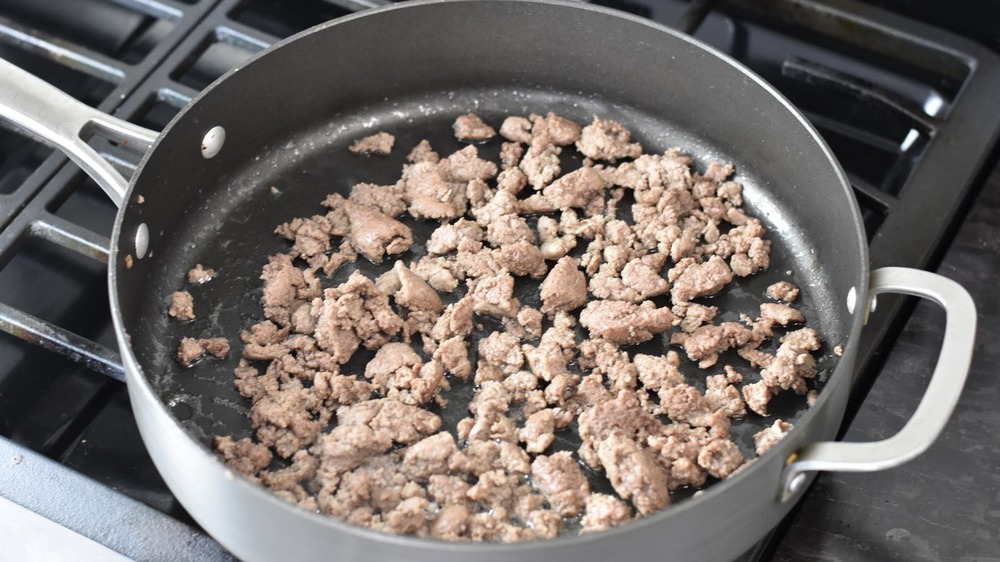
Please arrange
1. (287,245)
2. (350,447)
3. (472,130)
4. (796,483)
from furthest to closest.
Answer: (472,130)
(287,245)
(350,447)
(796,483)

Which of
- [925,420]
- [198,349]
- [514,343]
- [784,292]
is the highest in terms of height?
[925,420]

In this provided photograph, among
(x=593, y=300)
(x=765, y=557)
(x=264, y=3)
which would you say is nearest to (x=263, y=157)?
(x=264, y=3)

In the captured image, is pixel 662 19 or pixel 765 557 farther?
pixel 662 19

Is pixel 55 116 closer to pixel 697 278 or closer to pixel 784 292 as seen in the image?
pixel 697 278

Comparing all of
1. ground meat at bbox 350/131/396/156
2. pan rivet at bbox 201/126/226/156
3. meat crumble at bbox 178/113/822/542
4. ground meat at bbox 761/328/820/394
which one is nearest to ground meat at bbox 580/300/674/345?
meat crumble at bbox 178/113/822/542

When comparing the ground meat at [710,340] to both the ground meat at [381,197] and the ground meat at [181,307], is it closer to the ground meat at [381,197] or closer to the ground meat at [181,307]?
the ground meat at [381,197]

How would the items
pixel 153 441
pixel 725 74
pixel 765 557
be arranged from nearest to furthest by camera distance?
pixel 153 441 → pixel 765 557 → pixel 725 74

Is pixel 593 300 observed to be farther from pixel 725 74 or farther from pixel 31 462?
pixel 31 462

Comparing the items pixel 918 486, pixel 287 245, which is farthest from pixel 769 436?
pixel 287 245

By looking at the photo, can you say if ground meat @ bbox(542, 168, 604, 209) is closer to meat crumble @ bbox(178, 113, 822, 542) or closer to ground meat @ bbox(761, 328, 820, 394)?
meat crumble @ bbox(178, 113, 822, 542)
